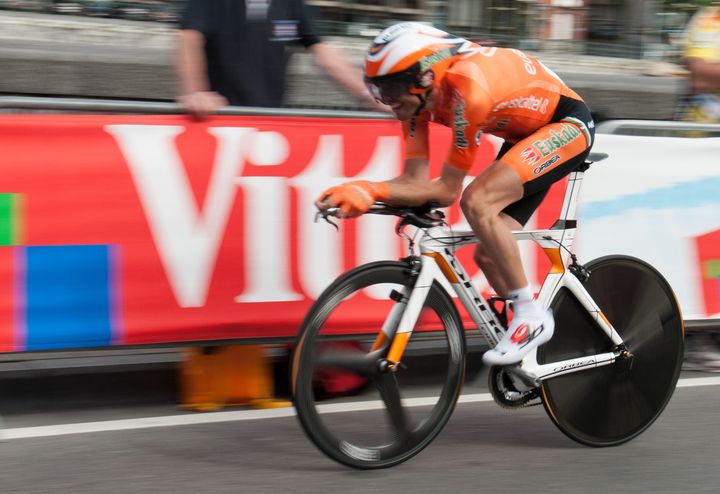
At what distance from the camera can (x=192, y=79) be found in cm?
518

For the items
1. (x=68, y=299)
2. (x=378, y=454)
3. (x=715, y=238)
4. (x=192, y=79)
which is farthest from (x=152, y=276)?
(x=715, y=238)

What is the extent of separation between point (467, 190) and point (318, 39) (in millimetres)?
1907

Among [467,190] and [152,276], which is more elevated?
[467,190]

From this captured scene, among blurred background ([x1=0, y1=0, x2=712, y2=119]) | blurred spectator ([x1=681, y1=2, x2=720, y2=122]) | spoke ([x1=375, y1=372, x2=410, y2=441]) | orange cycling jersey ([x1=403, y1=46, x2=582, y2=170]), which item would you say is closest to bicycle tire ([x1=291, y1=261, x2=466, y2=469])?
spoke ([x1=375, y1=372, x2=410, y2=441])

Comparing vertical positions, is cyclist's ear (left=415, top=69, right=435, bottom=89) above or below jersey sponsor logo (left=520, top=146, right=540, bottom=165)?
above

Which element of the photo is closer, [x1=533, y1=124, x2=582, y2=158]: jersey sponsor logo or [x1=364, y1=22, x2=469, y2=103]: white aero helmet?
[x1=364, y1=22, x2=469, y2=103]: white aero helmet

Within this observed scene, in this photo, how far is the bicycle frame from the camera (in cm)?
409

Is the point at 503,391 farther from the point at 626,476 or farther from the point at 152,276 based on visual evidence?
the point at 152,276

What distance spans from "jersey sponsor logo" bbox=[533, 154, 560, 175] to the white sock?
18.1 inches

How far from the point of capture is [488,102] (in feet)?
12.8

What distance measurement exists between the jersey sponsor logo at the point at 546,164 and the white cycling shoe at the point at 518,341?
57 centimetres

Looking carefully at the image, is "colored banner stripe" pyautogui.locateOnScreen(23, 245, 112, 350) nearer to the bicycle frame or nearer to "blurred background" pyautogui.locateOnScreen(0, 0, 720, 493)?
"blurred background" pyautogui.locateOnScreen(0, 0, 720, 493)

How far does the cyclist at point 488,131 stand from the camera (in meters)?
3.86

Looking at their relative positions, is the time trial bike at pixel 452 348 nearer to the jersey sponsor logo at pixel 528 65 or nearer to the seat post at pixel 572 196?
the seat post at pixel 572 196
